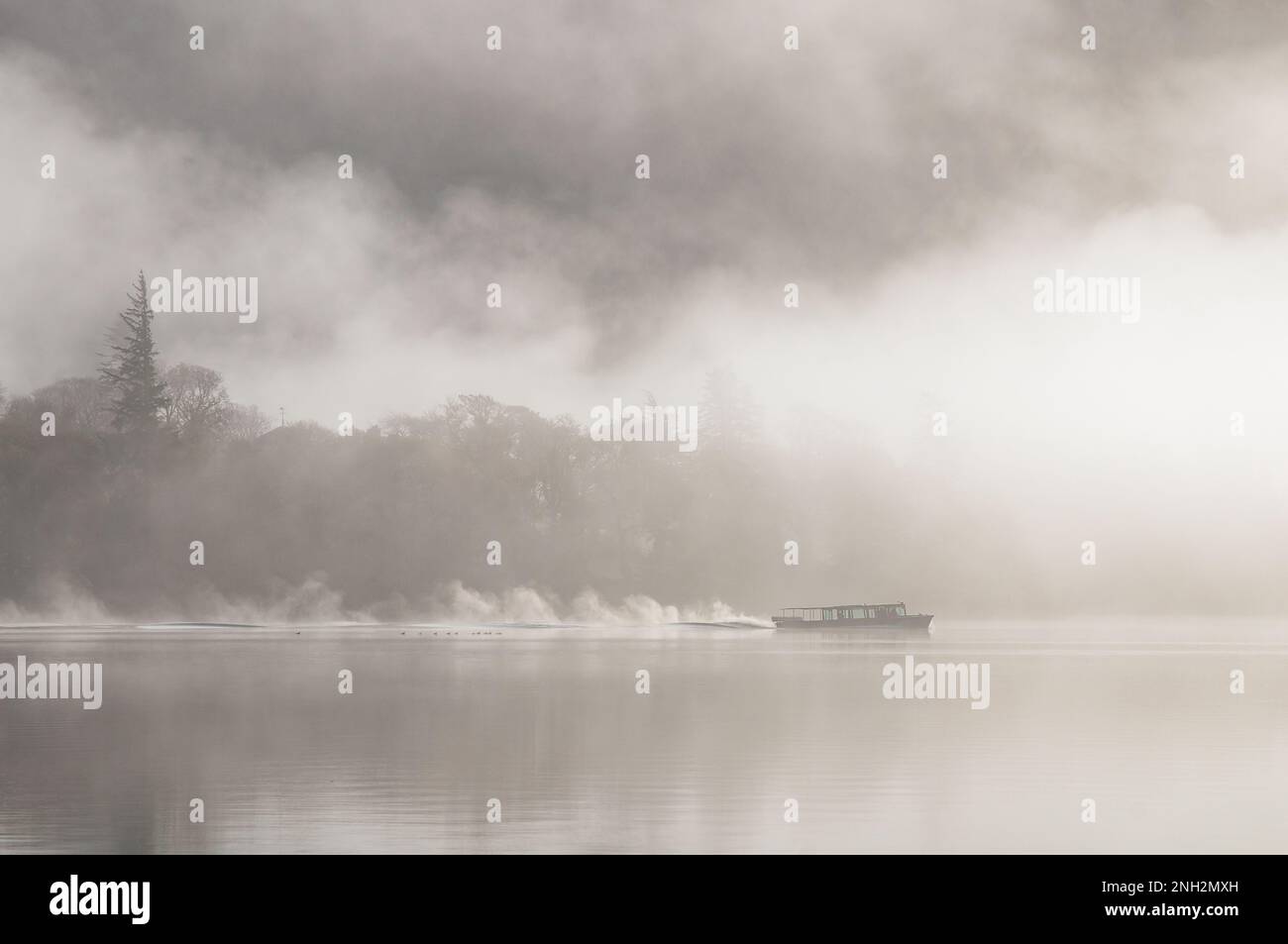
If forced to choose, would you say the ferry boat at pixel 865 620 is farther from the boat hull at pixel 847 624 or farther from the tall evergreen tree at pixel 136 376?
the tall evergreen tree at pixel 136 376

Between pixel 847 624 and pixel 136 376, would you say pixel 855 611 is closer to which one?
pixel 847 624

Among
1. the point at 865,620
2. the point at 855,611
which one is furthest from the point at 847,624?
the point at 855,611

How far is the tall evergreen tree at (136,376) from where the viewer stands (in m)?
169

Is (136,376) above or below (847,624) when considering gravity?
above

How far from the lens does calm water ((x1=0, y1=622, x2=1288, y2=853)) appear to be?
24.8 m

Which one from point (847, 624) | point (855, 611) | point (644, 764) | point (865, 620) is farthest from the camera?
point (855, 611)

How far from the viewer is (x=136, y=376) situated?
17100 centimetres

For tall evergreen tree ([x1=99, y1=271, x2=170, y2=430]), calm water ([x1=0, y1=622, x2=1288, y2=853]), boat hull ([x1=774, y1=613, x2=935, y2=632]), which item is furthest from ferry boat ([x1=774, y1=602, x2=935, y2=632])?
tall evergreen tree ([x1=99, y1=271, x2=170, y2=430])

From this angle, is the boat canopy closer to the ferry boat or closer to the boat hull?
the ferry boat

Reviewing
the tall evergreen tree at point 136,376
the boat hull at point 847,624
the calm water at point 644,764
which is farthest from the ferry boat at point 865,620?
the tall evergreen tree at point 136,376

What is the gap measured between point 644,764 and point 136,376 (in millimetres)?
150231
